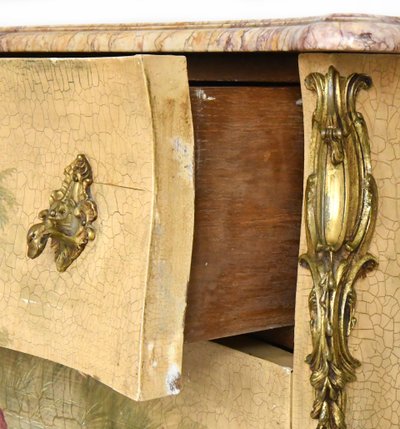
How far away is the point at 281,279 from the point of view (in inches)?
37.4

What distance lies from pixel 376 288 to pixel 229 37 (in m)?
0.21

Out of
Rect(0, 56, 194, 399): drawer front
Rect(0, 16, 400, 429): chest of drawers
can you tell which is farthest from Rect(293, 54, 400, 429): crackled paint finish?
Rect(0, 56, 194, 399): drawer front

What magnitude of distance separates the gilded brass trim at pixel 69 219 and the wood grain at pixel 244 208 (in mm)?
84

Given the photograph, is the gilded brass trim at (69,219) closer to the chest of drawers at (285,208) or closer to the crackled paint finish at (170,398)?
the chest of drawers at (285,208)

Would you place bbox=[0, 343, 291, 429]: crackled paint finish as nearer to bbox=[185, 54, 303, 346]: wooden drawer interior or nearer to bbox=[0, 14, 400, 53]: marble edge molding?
bbox=[185, 54, 303, 346]: wooden drawer interior

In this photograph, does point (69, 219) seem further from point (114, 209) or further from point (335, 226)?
point (335, 226)

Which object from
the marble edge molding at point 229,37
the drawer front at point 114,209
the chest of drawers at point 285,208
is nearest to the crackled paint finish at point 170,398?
the chest of drawers at point 285,208

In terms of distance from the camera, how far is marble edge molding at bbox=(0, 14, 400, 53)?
796 millimetres

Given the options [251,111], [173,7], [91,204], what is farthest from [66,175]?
[173,7]

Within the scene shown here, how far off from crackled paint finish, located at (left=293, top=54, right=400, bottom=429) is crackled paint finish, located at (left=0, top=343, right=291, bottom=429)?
0.13ft

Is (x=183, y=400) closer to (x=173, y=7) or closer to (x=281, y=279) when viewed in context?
(x=281, y=279)

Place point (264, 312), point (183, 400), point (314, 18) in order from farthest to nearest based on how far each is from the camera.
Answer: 1. point (183, 400)
2. point (264, 312)
3. point (314, 18)

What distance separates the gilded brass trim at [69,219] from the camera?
907 millimetres

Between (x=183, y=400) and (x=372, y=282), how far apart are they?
0.25 metres
